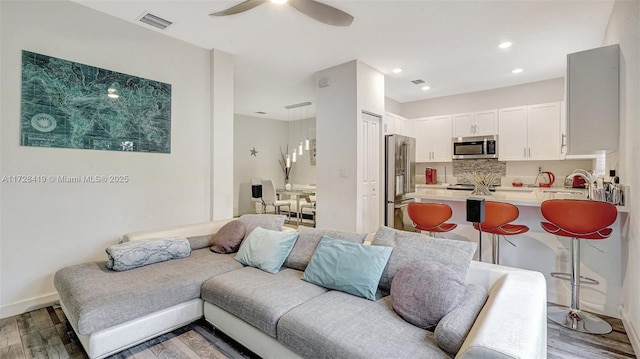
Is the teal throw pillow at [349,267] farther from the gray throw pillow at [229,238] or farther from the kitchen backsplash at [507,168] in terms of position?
the kitchen backsplash at [507,168]

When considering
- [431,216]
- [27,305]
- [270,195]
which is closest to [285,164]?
[270,195]

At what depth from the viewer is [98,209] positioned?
299 centimetres

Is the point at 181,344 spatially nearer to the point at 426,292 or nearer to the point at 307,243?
the point at 307,243

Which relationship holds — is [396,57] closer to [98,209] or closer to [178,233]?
[178,233]

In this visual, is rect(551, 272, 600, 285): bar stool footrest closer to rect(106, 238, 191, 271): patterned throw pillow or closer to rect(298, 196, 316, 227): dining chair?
rect(106, 238, 191, 271): patterned throw pillow

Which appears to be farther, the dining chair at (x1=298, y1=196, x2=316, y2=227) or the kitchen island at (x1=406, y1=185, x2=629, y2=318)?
the dining chair at (x1=298, y1=196, x2=316, y2=227)

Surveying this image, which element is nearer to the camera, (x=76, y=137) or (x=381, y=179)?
(x=76, y=137)

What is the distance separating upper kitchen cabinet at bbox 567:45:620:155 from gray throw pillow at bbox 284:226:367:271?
85.0 inches

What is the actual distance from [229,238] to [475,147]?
15.4 ft

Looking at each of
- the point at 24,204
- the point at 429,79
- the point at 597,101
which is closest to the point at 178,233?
the point at 24,204

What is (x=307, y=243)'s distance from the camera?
8.30 ft

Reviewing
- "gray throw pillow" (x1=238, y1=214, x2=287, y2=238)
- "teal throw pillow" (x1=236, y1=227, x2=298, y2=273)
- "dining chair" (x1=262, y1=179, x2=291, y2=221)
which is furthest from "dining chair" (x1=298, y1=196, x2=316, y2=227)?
"teal throw pillow" (x1=236, y1=227, x2=298, y2=273)

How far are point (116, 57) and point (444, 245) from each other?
354 cm

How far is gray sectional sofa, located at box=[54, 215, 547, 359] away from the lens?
1.30 meters
